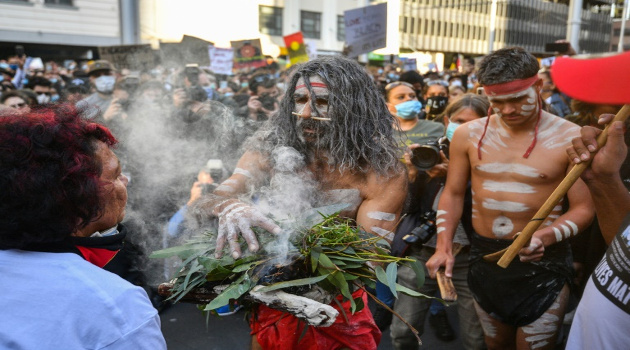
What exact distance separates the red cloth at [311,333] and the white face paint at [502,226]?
3.68ft

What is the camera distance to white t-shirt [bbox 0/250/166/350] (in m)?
1.21

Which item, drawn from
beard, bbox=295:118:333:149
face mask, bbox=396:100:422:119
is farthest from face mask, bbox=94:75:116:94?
beard, bbox=295:118:333:149

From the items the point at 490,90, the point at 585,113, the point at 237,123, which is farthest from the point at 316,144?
the point at 585,113

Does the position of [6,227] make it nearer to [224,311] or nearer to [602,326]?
[602,326]

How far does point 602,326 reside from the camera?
1.58 metres

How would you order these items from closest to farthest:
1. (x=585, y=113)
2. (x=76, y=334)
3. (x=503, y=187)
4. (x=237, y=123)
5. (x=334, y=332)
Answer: (x=76, y=334) < (x=334, y=332) < (x=503, y=187) < (x=585, y=113) < (x=237, y=123)

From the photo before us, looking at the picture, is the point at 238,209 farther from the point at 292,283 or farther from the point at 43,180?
the point at 43,180

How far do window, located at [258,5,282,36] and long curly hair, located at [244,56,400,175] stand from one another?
1156 inches

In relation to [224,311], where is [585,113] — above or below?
above

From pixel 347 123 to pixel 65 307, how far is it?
1486 mm

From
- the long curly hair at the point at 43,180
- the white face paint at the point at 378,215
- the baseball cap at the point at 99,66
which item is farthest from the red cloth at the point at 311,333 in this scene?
the baseball cap at the point at 99,66

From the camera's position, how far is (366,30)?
8.29 meters

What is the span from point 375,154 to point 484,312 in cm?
125

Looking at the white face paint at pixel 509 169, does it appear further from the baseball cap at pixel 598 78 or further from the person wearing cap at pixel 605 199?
the baseball cap at pixel 598 78
